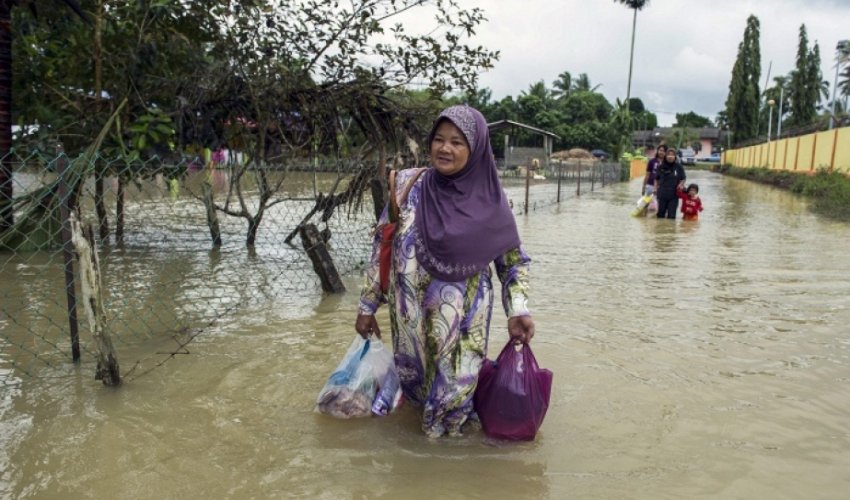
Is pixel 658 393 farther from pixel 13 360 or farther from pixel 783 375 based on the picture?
pixel 13 360

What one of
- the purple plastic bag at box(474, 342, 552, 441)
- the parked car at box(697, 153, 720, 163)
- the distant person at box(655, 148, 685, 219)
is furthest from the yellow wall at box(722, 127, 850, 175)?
the parked car at box(697, 153, 720, 163)

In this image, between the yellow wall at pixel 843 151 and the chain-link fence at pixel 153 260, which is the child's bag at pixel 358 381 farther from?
the yellow wall at pixel 843 151

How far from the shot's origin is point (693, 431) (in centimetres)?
303

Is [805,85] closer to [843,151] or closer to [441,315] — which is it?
[843,151]

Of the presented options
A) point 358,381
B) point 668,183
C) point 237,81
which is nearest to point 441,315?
point 358,381

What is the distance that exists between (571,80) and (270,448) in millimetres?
57034

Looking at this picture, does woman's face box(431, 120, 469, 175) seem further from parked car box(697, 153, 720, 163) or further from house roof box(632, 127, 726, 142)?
parked car box(697, 153, 720, 163)

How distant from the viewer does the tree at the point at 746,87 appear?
51.4m

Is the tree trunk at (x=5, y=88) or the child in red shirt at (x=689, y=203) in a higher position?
the tree trunk at (x=5, y=88)

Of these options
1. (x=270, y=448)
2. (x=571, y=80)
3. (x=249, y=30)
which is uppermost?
(x=571, y=80)

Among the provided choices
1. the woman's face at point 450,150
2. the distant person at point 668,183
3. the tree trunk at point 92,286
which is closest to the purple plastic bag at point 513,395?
the woman's face at point 450,150

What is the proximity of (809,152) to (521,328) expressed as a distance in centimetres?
2715

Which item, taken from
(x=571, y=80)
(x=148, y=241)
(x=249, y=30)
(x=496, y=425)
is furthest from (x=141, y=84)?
(x=571, y=80)

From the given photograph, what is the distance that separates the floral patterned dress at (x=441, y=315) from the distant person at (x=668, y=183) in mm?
10074
